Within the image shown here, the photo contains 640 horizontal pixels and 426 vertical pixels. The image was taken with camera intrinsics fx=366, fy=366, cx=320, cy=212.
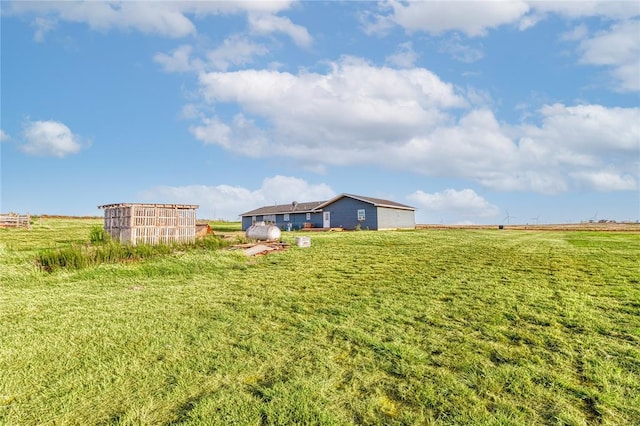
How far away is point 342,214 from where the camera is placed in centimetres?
3850

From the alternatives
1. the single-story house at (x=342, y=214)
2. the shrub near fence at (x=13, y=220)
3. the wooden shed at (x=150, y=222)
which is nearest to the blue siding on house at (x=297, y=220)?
the single-story house at (x=342, y=214)

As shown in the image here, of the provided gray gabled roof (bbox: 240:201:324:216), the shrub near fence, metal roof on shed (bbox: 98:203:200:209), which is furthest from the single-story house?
the shrub near fence

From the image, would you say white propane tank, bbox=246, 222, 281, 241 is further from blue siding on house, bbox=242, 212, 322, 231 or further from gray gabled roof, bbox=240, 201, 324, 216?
blue siding on house, bbox=242, 212, 322, 231

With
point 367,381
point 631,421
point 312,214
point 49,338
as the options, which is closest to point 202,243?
point 49,338

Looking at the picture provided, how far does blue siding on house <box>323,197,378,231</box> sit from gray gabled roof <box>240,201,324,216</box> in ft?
7.79

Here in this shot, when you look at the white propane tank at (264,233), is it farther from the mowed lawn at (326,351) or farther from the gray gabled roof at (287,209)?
the gray gabled roof at (287,209)

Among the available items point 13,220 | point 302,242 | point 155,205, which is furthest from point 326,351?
point 13,220

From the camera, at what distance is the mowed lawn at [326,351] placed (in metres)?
3.22

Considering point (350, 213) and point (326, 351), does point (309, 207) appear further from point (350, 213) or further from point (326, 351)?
point (326, 351)

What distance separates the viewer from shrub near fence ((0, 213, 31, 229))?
3897cm

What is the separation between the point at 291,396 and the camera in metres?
3.37

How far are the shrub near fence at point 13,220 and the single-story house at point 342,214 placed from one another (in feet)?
76.0

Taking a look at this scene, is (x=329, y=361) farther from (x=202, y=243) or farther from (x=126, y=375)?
(x=202, y=243)

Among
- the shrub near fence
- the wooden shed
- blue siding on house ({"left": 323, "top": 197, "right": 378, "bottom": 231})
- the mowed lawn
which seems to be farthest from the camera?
the shrub near fence
